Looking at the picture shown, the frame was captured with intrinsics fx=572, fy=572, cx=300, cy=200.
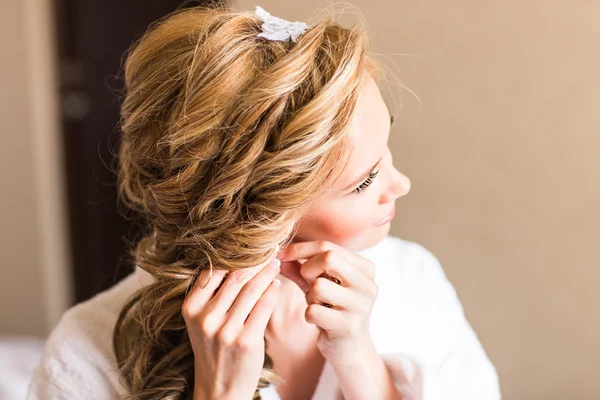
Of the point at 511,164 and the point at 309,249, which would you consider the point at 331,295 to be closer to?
the point at 309,249

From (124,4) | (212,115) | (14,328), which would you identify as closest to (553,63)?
(212,115)

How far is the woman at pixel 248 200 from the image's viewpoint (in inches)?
26.7

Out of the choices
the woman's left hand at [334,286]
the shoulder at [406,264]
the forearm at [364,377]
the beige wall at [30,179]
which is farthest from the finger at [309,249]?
the beige wall at [30,179]

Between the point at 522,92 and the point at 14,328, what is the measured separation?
185 cm

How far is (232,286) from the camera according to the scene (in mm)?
727

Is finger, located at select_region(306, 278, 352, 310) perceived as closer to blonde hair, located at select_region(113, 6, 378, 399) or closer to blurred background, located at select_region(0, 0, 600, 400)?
blonde hair, located at select_region(113, 6, 378, 399)

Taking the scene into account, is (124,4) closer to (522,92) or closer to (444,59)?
(444,59)

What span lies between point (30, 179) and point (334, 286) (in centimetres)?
151

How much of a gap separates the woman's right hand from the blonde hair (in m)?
0.03

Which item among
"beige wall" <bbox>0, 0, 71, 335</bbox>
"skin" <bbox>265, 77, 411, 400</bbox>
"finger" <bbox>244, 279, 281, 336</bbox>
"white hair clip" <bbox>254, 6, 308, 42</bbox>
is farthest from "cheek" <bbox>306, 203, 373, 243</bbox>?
"beige wall" <bbox>0, 0, 71, 335</bbox>

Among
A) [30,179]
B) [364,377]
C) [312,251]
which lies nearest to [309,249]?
[312,251]

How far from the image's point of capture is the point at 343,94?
69 centimetres

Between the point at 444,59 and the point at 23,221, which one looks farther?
the point at 23,221

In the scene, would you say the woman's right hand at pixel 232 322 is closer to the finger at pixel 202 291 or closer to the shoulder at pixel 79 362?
the finger at pixel 202 291
